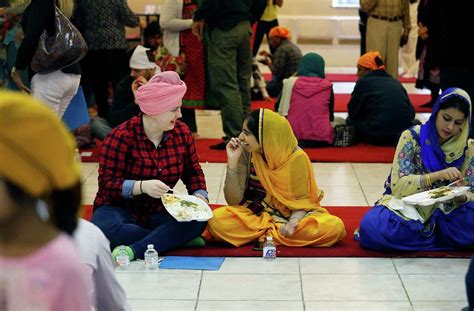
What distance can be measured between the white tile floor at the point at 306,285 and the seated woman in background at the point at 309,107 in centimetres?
248

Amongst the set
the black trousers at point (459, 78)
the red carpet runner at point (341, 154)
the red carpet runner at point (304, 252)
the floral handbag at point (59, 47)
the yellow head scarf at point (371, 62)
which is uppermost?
the floral handbag at point (59, 47)

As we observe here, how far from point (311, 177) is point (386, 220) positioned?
16.2 inches

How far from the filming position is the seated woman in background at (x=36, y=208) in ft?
4.50

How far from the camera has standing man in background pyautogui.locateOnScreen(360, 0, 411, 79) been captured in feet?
25.5

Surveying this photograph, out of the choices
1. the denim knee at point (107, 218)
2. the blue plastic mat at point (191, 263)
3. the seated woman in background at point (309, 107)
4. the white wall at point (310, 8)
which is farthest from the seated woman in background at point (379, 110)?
the white wall at point (310, 8)

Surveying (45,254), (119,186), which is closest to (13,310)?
(45,254)

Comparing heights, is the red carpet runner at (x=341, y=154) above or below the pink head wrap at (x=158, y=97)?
below

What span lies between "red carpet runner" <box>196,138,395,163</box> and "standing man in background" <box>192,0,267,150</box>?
19cm

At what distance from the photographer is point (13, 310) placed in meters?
1.51

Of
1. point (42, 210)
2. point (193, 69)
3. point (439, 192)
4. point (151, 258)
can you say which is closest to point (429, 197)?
point (439, 192)

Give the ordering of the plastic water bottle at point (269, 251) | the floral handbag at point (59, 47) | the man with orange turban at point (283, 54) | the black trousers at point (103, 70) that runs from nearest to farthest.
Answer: the plastic water bottle at point (269, 251) → the floral handbag at point (59, 47) → the black trousers at point (103, 70) → the man with orange turban at point (283, 54)

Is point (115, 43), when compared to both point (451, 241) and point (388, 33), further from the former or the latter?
point (451, 241)

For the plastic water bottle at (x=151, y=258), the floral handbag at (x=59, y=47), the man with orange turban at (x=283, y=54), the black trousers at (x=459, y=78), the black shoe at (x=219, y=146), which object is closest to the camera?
the plastic water bottle at (x=151, y=258)

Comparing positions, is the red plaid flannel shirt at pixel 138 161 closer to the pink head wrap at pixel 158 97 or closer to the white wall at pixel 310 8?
the pink head wrap at pixel 158 97
